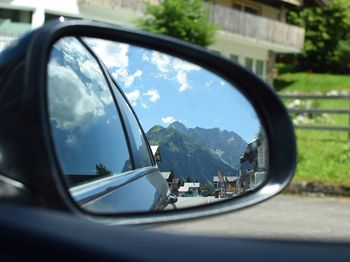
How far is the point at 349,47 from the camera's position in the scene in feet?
150

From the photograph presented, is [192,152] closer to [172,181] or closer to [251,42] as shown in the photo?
[172,181]

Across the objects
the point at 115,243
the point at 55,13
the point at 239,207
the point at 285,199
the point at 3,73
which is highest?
the point at 55,13

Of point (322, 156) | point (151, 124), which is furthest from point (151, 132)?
point (322, 156)

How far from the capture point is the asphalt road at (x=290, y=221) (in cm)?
612

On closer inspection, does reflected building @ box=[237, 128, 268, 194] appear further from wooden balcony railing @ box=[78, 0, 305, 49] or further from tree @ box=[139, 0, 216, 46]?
wooden balcony railing @ box=[78, 0, 305, 49]

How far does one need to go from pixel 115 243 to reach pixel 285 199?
813 centimetres

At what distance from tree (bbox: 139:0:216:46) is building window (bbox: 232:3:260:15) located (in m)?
11.1

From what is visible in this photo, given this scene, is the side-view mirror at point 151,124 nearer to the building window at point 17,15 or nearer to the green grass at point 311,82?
the building window at point 17,15

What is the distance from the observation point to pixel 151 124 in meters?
1.78

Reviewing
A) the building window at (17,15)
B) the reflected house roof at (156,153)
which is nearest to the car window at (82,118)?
the reflected house roof at (156,153)

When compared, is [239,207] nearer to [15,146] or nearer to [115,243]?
[15,146]

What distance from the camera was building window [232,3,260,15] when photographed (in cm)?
3141

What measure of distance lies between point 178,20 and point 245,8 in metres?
14.2

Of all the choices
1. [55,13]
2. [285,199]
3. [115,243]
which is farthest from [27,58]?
[55,13]
